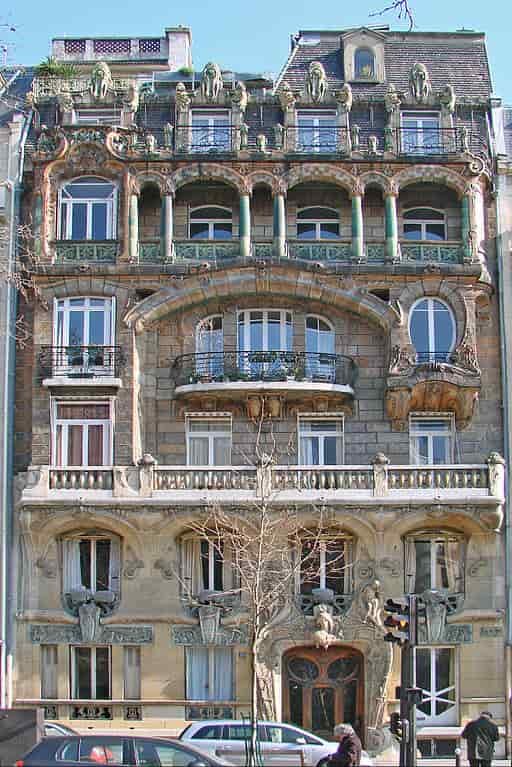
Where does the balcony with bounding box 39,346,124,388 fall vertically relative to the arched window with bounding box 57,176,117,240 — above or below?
below

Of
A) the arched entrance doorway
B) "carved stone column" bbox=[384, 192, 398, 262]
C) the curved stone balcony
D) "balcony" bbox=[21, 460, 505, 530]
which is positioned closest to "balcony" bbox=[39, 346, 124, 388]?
the curved stone balcony

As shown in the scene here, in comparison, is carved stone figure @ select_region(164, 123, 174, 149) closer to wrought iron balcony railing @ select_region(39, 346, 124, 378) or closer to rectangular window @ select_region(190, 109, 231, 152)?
rectangular window @ select_region(190, 109, 231, 152)

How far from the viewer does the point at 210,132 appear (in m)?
41.7

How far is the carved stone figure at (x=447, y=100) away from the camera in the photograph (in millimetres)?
41809

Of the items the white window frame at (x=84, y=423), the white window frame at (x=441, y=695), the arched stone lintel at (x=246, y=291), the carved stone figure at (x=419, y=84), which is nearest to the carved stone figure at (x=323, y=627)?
the white window frame at (x=441, y=695)

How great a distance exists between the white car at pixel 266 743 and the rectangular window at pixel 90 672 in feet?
23.3

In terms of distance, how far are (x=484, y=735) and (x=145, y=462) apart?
12.4m

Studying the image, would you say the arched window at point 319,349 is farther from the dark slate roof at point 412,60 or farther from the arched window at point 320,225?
the dark slate roof at point 412,60

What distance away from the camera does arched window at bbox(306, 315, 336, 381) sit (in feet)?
131

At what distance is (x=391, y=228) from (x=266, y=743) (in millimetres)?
15805

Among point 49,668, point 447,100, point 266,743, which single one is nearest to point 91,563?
point 49,668

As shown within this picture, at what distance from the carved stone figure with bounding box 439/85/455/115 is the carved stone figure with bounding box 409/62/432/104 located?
0.54 meters

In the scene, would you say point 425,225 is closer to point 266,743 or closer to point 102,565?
point 102,565

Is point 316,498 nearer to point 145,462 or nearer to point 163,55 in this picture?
point 145,462
